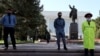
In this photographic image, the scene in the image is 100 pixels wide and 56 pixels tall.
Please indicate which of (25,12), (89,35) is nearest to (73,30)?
(25,12)

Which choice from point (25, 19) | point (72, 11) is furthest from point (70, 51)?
point (25, 19)

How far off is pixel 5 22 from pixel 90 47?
4168 millimetres

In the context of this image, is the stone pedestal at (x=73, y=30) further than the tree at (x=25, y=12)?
No

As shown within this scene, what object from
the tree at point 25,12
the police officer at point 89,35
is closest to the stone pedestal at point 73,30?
the tree at point 25,12

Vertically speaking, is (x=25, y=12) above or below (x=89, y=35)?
above

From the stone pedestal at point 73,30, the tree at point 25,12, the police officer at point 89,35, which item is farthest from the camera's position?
the tree at point 25,12

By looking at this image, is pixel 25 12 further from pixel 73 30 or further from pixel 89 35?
pixel 89 35

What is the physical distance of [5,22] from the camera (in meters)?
15.7

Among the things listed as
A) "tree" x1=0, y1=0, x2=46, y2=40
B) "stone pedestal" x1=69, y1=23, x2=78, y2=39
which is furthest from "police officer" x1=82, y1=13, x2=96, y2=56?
"tree" x1=0, y1=0, x2=46, y2=40

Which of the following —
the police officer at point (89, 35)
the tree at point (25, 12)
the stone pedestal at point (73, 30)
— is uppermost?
the tree at point (25, 12)

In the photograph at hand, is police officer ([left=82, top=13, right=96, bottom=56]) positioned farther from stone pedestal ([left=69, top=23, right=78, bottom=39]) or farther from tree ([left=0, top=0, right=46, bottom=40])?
tree ([left=0, top=0, right=46, bottom=40])

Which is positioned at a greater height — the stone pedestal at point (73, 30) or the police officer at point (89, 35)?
the stone pedestal at point (73, 30)

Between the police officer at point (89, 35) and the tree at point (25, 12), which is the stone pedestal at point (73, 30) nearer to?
the tree at point (25, 12)

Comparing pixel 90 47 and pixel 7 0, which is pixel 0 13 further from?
pixel 90 47
